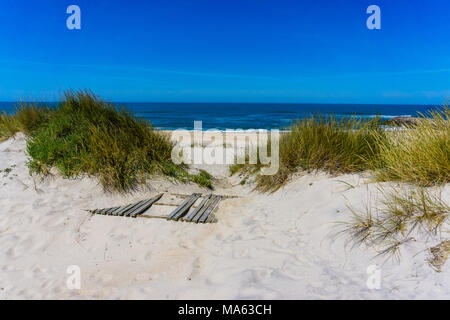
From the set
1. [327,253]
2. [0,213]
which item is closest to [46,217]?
[0,213]

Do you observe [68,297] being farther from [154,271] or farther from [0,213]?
[0,213]

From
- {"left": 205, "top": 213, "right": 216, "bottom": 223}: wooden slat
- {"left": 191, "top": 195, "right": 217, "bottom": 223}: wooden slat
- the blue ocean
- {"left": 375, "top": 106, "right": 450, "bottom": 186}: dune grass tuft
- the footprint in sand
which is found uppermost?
the blue ocean

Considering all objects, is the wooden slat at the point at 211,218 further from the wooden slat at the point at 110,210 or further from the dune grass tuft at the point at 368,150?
the wooden slat at the point at 110,210

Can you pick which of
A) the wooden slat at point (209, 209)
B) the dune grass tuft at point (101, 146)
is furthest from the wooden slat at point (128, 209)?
the wooden slat at point (209, 209)

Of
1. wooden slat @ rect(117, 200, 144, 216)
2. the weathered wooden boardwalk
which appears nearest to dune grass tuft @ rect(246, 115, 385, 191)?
the weathered wooden boardwalk

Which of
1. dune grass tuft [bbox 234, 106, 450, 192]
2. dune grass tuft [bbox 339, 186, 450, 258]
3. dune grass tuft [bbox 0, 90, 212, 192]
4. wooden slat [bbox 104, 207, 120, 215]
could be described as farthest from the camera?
dune grass tuft [bbox 0, 90, 212, 192]

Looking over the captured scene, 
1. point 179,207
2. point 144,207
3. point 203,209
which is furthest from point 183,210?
point 144,207

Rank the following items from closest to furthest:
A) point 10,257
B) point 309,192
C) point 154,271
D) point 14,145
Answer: point 154,271 → point 10,257 → point 309,192 → point 14,145

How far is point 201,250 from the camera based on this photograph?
384 centimetres

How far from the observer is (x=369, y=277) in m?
2.83

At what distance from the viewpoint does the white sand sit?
9.20 feet

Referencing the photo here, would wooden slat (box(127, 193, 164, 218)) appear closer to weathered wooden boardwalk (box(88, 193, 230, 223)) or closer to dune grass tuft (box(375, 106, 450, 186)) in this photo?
weathered wooden boardwalk (box(88, 193, 230, 223))

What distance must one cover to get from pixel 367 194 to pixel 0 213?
216 inches
